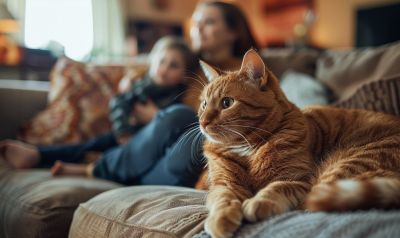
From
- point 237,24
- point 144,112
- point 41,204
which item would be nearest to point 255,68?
point 41,204

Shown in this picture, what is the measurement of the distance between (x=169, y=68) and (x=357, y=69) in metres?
0.88

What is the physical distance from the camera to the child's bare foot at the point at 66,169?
154 centimetres

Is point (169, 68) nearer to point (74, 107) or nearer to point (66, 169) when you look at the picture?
point (74, 107)

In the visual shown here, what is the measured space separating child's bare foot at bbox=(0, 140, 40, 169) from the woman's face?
0.99 meters

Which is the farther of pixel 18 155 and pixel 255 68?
pixel 18 155

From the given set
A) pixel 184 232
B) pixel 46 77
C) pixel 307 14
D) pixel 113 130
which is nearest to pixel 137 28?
pixel 46 77

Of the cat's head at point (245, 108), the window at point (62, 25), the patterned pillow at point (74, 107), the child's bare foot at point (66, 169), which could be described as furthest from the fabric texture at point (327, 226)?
the window at point (62, 25)

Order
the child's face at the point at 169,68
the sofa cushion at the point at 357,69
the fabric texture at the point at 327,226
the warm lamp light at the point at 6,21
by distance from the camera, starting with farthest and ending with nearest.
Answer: the warm lamp light at the point at 6,21, the child's face at the point at 169,68, the sofa cushion at the point at 357,69, the fabric texture at the point at 327,226

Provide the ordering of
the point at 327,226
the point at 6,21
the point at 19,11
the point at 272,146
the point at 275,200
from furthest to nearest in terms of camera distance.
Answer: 1. the point at 19,11
2. the point at 6,21
3. the point at 272,146
4. the point at 275,200
5. the point at 327,226

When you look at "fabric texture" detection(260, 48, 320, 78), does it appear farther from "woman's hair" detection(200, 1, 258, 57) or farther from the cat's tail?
the cat's tail

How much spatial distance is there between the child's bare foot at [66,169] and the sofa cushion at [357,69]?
109 centimetres

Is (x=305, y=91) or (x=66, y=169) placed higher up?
(x=305, y=91)

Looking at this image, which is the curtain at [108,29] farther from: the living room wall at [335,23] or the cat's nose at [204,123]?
the cat's nose at [204,123]

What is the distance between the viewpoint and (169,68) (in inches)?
74.7
